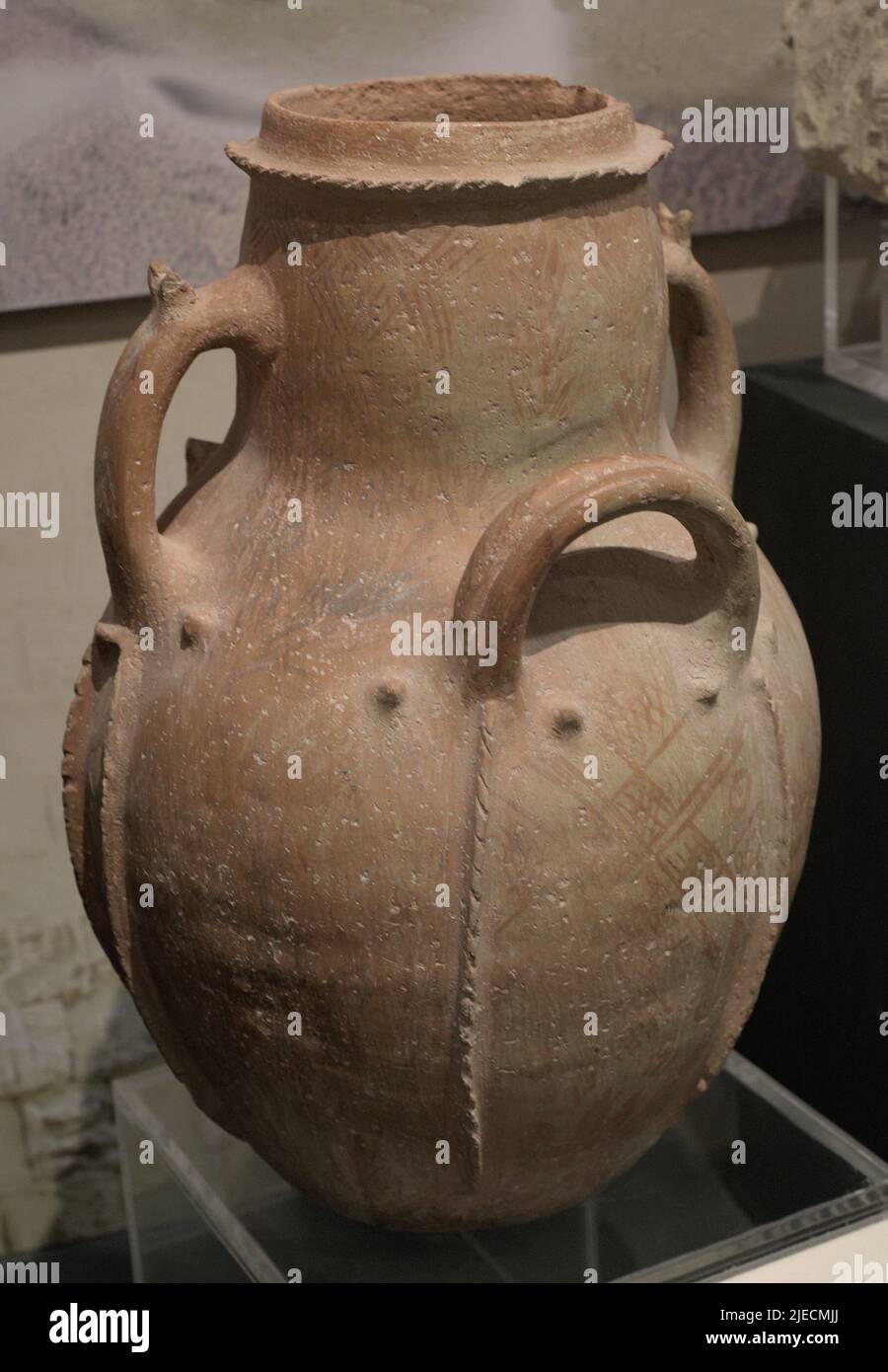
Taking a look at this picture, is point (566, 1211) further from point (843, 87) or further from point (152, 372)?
point (843, 87)

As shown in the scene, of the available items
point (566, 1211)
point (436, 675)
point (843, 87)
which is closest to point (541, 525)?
point (436, 675)

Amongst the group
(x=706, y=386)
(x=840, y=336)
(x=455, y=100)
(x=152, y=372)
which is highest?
(x=840, y=336)

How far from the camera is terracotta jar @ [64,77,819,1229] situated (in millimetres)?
1537

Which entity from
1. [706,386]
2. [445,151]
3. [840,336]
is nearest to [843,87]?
[840,336]

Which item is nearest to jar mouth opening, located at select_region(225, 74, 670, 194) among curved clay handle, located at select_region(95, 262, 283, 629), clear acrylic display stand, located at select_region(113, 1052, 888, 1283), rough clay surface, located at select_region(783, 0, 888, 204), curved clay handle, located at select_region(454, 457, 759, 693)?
curved clay handle, located at select_region(95, 262, 283, 629)

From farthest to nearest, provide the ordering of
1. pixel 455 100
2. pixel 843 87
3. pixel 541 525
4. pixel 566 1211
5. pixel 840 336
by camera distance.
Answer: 1. pixel 840 336
2. pixel 843 87
3. pixel 566 1211
4. pixel 455 100
5. pixel 541 525

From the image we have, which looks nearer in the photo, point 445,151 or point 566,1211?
point 445,151

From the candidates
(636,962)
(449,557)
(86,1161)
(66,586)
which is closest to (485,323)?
(449,557)

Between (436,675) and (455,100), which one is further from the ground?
(455,100)

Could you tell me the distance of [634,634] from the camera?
5.27ft

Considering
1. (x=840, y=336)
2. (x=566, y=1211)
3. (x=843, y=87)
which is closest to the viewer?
(x=566, y=1211)

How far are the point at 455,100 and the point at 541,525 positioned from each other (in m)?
0.52

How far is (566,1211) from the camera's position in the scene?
1943 mm

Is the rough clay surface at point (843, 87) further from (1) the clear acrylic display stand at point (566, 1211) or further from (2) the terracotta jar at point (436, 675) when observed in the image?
(1) the clear acrylic display stand at point (566, 1211)
